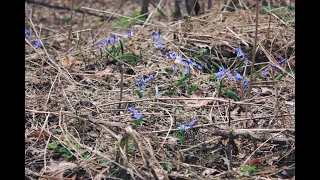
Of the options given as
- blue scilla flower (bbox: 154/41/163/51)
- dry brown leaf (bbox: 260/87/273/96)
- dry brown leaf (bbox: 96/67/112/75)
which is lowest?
dry brown leaf (bbox: 260/87/273/96)

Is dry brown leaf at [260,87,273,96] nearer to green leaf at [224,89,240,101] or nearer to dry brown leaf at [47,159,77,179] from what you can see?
green leaf at [224,89,240,101]

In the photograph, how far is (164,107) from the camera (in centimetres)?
329

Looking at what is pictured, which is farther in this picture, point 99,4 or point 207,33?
point 99,4

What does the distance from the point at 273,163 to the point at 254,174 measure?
0.22m

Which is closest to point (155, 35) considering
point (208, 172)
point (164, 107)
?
point (164, 107)

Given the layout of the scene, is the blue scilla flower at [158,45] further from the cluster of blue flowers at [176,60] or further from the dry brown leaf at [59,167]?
the dry brown leaf at [59,167]

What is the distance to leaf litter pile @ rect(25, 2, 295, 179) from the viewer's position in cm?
264

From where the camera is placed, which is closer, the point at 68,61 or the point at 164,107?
the point at 164,107

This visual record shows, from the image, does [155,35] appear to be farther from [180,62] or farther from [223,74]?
[223,74]

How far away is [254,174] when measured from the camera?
2645 millimetres

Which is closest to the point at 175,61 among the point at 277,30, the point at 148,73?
the point at 148,73

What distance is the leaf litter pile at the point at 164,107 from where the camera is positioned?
8.68 ft

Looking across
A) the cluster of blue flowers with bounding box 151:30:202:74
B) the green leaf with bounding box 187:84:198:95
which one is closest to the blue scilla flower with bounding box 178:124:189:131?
the green leaf with bounding box 187:84:198:95
